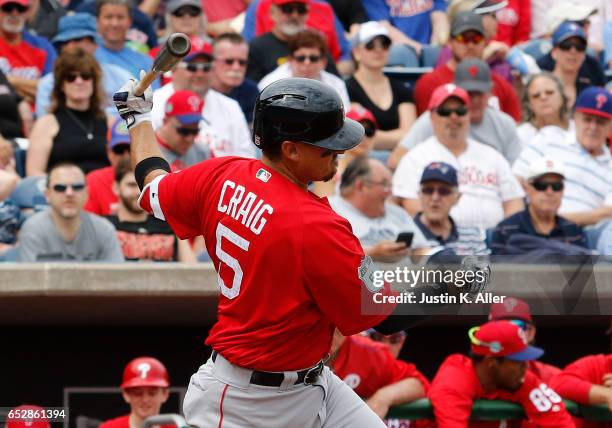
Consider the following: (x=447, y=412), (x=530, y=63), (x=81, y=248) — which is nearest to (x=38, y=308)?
(x=81, y=248)

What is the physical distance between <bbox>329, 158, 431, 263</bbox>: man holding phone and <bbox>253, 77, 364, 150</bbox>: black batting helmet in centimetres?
343

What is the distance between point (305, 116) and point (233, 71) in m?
5.12

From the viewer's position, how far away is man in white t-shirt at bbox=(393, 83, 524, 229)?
8.52 metres

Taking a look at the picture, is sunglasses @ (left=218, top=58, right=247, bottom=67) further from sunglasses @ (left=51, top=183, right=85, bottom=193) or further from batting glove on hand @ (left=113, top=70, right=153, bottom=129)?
batting glove on hand @ (left=113, top=70, right=153, bottom=129)

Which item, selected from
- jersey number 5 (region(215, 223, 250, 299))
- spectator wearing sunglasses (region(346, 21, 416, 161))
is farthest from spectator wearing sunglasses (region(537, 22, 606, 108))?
jersey number 5 (region(215, 223, 250, 299))

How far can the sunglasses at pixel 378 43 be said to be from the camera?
9633 mm

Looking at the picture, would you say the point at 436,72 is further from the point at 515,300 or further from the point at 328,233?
the point at 328,233

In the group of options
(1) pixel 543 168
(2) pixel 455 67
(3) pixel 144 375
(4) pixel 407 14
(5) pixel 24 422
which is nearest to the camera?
(5) pixel 24 422

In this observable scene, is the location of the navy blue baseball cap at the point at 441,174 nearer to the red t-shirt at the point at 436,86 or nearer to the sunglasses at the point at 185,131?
the sunglasses at the point at 185,131

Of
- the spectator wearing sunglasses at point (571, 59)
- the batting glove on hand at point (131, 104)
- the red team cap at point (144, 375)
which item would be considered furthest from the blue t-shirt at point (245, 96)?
the batting glove on hand at point (131, 104)

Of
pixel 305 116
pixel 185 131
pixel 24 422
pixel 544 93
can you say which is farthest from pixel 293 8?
pixel 305 116

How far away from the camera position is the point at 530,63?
10.6 meters

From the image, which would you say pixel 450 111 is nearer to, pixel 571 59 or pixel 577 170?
pixel 577 170

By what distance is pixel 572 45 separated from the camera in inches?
410
